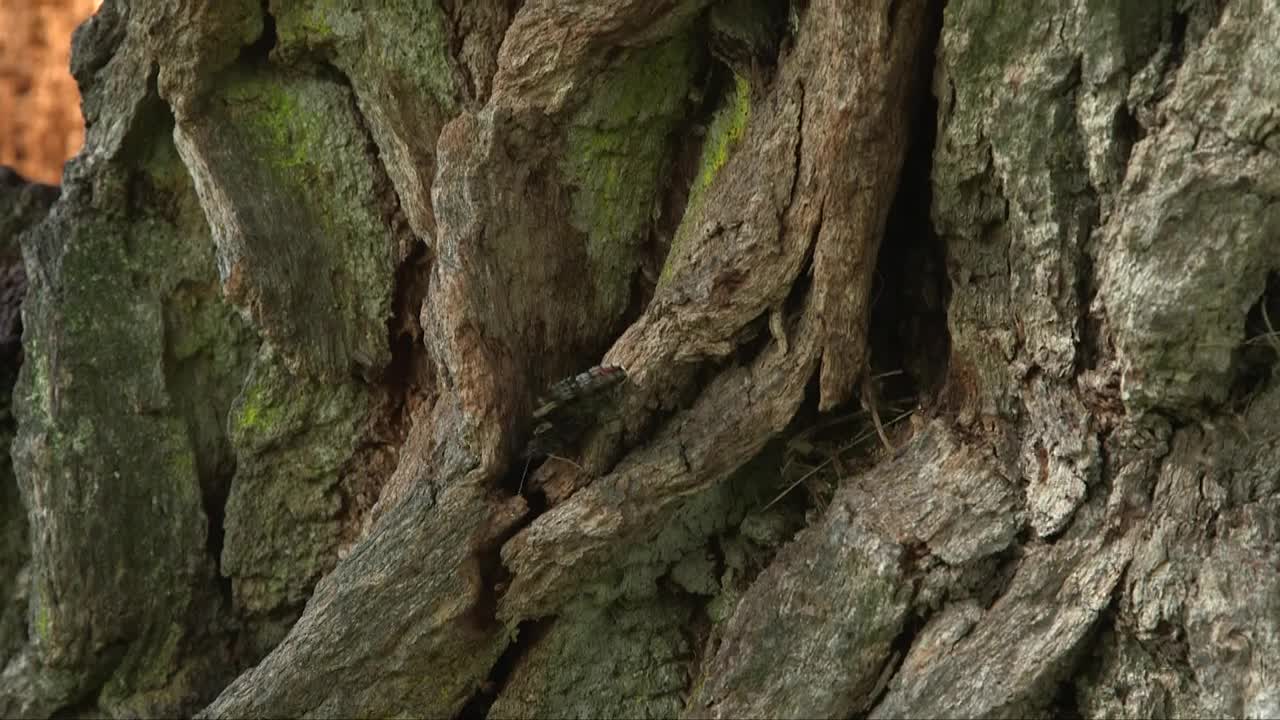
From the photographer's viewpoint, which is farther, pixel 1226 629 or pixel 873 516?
pixel 873 516

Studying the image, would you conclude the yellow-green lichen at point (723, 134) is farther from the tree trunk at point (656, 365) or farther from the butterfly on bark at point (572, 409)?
the butterfly on bark at point (572, 409)

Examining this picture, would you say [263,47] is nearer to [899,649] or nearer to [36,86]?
[899,649]

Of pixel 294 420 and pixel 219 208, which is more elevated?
pixel 219 208

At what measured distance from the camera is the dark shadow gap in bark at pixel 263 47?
4023 millimetres

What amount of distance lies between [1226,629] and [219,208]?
2.96 meters

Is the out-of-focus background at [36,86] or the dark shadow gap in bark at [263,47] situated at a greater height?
the out-of-focus background at [36,86]

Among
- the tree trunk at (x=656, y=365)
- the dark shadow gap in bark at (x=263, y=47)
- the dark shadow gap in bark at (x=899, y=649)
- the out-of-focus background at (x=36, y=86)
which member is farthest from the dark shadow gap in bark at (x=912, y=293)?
the out-of-focus background at (x=36, y=86)

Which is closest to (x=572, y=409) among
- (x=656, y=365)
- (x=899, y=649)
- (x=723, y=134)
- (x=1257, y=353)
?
(x=656, y=365)

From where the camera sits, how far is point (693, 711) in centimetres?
338

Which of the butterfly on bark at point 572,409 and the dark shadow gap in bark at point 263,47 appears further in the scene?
the dark shadow gap in bark at point 263,47

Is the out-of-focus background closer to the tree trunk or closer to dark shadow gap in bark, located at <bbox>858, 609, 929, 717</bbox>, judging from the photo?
the tree trunk

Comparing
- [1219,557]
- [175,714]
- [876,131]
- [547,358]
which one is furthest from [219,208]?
[1219,557]

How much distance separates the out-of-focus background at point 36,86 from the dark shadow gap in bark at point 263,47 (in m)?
2.65

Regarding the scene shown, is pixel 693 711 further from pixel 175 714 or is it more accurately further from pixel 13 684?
pixel 13 684
